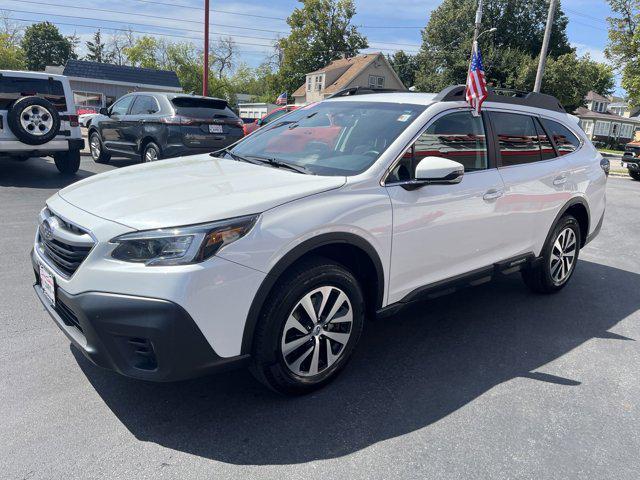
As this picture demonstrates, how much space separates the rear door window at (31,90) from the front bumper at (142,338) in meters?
7.82

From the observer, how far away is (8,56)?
67438 mm

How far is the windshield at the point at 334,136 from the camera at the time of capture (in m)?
3.33

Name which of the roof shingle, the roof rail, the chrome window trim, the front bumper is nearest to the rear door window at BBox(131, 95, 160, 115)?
the roof rail

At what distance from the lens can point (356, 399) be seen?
3.01 metres

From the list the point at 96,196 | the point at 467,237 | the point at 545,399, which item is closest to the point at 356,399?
the point at 545,399

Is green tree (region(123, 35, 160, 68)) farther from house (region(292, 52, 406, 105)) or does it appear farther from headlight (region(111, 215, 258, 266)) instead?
headlight (region(111, 215, 258, 266))

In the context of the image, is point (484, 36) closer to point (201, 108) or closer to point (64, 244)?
point (201, 108)

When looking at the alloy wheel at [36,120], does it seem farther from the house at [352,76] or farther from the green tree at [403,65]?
the green tree at [403,65]

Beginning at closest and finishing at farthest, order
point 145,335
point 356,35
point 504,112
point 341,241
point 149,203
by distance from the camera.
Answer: point 145,335
point 149,203
point 341,241
point 504,112
point 356,35

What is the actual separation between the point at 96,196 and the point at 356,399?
191cm

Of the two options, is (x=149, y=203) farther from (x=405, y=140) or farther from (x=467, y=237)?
(x=467, y=237)

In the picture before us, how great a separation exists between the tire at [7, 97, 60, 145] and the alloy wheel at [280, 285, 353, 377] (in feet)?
26.2

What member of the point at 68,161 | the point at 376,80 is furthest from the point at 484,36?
the point at 68,161

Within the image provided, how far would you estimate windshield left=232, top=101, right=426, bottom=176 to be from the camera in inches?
131
